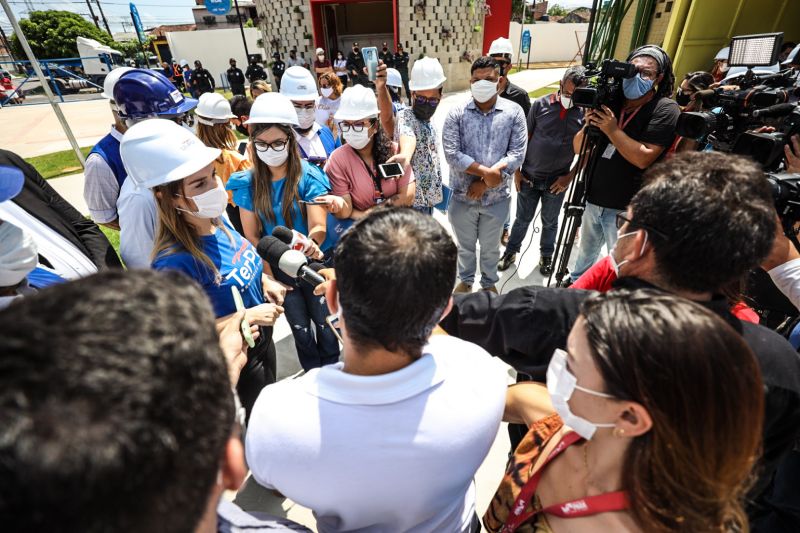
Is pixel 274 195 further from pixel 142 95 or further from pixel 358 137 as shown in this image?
pixel 142 95

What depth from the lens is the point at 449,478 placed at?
1020mm

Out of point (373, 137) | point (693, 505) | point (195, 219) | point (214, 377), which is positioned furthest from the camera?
point (373, 137)

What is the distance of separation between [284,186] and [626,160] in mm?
2484

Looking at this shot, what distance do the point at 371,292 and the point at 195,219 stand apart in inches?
50.1

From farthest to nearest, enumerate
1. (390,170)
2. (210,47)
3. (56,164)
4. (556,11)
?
(556,11) → (210,47) → (56,164) → (390,170)

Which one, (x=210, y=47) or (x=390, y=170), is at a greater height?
(x=390, y=170)

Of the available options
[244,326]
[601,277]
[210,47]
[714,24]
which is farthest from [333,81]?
[210,47]

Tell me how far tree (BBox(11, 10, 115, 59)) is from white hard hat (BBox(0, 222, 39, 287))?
37365 mm

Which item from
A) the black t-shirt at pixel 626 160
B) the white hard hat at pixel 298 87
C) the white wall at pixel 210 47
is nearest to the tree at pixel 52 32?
the white wall at pixel 210 47

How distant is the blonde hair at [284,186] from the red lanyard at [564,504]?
2020 mm

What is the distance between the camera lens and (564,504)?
0.93 m

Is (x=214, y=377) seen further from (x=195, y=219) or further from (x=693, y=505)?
(x=195, y=219)

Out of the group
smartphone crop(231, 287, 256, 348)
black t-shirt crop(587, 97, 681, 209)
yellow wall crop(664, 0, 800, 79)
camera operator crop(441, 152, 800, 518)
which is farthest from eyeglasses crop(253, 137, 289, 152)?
yellow wall crop(664, 0, 800, 79)

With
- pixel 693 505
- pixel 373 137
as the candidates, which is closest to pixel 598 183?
pixel 373 137
